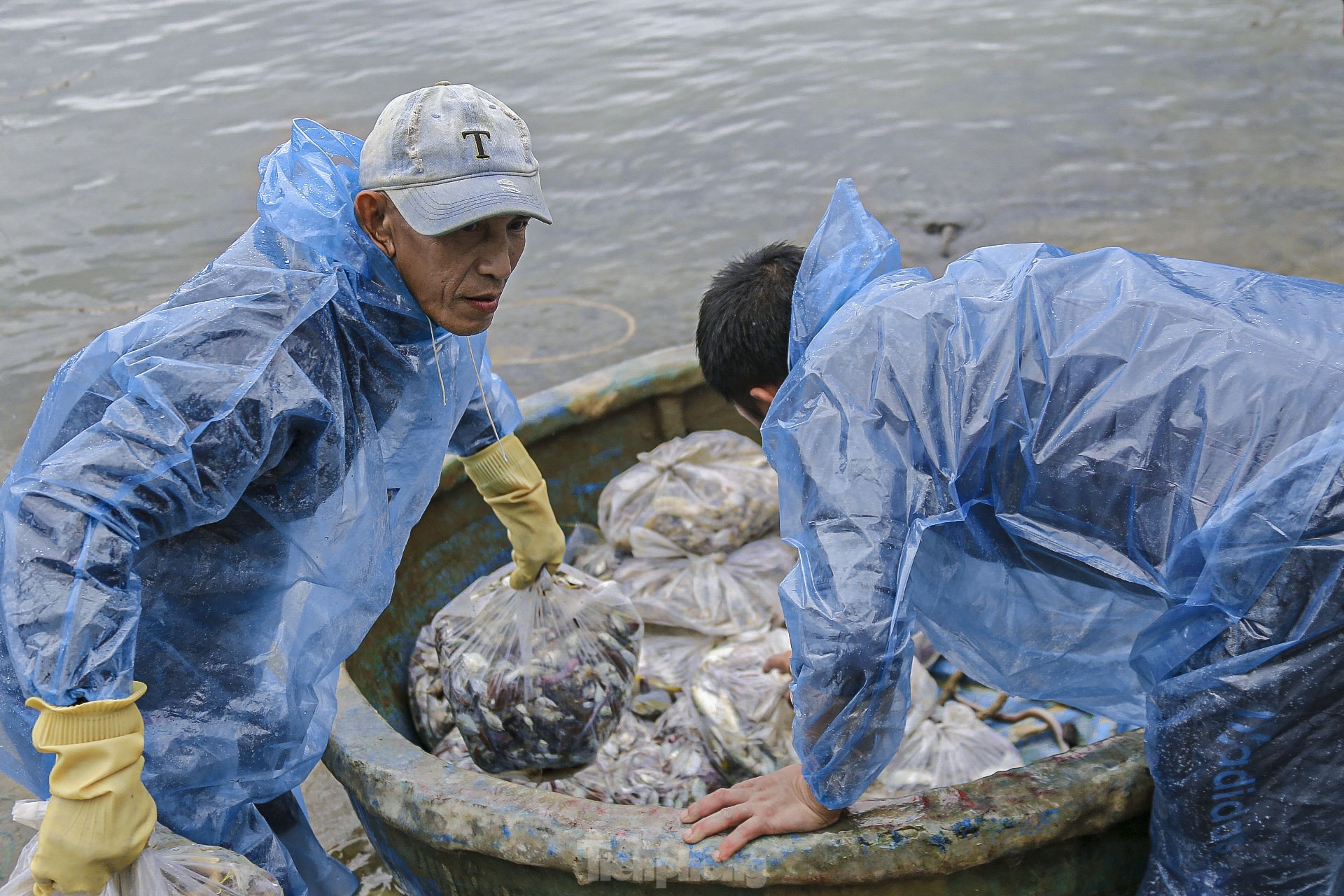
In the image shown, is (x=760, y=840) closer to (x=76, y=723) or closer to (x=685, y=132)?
(x=76, y=723)

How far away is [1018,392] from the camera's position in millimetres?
1679

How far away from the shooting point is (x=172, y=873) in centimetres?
167

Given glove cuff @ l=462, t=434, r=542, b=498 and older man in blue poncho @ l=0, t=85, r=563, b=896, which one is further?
glove cuff @ l=462, t=434, r=542, b=498

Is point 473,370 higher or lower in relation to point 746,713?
higher

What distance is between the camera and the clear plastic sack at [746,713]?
243cm

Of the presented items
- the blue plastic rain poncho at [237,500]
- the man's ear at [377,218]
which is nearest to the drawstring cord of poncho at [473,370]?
the blue plastic rain poncho at [237,500]

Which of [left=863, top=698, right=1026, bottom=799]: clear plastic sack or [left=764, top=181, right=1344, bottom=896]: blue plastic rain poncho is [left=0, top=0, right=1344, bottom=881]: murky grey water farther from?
[left=764, top=181, right=1344, bottom=896]: blue plastic rain poncho

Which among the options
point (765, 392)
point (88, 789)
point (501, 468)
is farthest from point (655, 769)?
point (88, 789)

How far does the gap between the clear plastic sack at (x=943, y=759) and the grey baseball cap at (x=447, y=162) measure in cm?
133

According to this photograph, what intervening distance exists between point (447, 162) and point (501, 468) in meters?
0.92

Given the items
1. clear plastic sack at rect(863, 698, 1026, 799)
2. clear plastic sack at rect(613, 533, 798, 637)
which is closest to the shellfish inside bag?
clear plastic sack at rect(863, 698, 1026, 799)

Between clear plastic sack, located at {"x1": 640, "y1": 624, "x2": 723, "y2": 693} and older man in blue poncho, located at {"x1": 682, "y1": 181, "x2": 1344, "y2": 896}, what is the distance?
99 centimetres

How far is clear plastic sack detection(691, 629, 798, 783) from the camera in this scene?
243 cm

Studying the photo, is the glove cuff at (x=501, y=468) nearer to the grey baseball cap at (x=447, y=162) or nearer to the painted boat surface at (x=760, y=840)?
the painted boat surface at (x=760, y=840)
